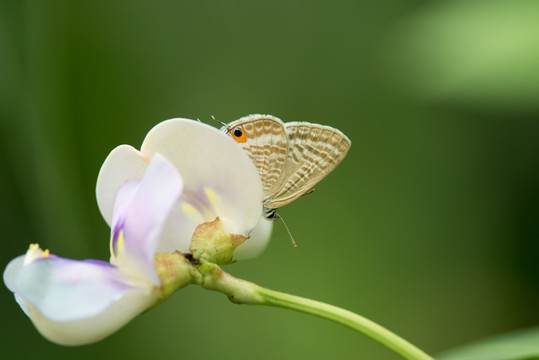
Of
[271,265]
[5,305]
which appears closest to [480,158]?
[271,265]

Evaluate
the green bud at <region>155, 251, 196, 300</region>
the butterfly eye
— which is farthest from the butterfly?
the green bud at <region>155, 251, 196, 300</region>

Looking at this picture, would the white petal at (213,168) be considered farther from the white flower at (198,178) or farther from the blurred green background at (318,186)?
the blurred green background at (318,186)

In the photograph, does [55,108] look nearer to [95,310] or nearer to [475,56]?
[475,56]

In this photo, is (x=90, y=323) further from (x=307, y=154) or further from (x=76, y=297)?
(x=307, y=154)

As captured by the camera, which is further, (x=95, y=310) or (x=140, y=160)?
(x=140, y=160)

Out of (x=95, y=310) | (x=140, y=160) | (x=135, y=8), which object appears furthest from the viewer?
(x=135, y=8)

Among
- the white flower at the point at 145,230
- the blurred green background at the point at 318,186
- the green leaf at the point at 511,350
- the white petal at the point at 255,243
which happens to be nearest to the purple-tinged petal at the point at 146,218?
the white flower at the point at 145,230
